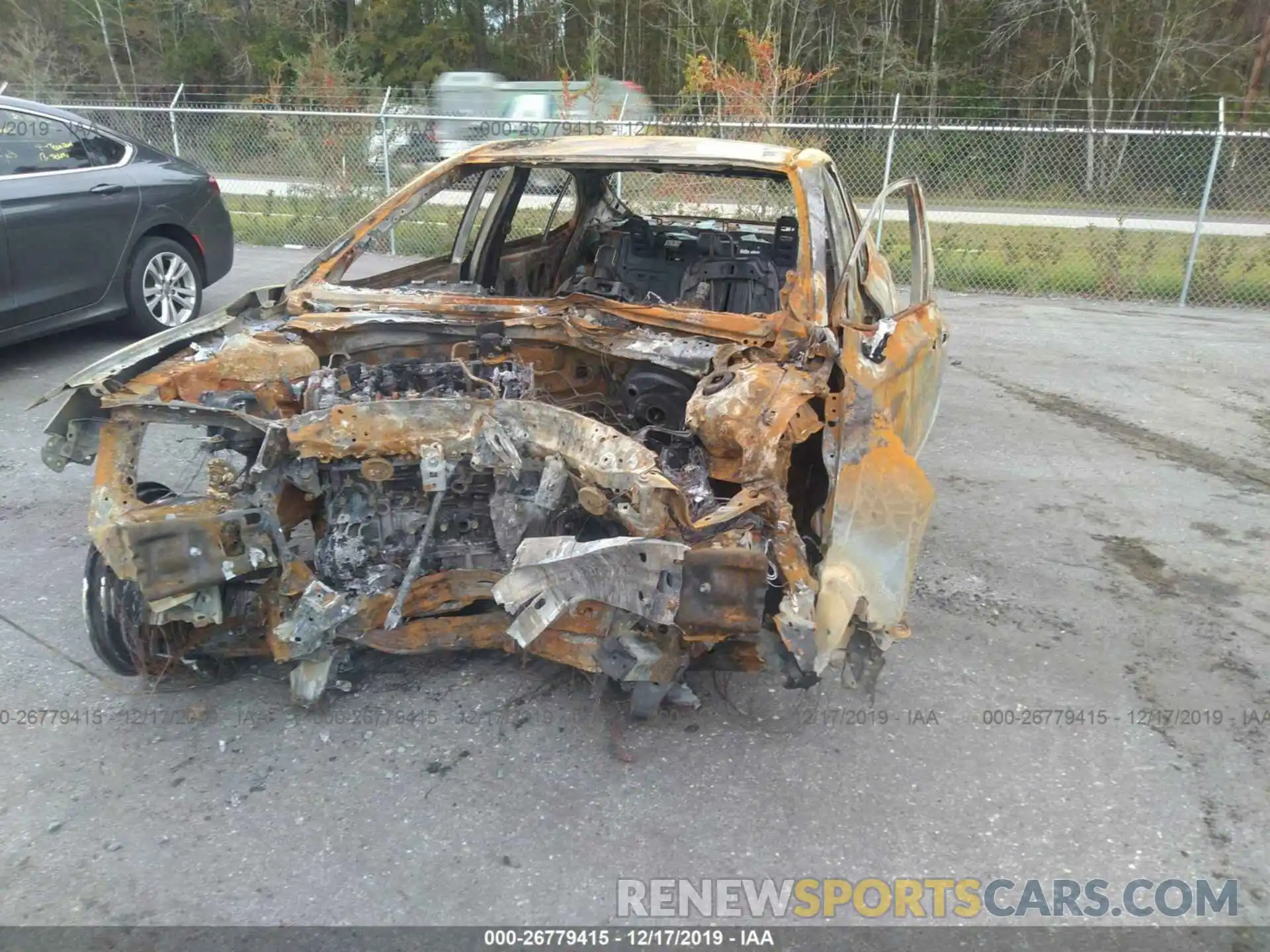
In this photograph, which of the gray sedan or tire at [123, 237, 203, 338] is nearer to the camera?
the gray sedan

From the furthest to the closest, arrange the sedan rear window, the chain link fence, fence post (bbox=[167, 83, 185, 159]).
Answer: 1. fence post (bbox=[167, 83, 185, 159])
2. the chain link fence
3. the sedan rear window

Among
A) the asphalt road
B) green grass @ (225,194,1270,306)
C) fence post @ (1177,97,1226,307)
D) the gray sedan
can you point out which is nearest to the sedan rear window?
the gray sedan

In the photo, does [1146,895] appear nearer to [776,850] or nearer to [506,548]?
[776,850]

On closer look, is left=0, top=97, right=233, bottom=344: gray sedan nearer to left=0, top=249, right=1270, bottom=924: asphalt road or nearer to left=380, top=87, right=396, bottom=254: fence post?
left=0, top=249, right=1270, bottom=924: asphalt road

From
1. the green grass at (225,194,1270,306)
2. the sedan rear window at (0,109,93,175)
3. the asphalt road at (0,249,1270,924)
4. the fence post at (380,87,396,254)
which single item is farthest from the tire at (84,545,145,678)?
the fence post at (380,87,396,254)

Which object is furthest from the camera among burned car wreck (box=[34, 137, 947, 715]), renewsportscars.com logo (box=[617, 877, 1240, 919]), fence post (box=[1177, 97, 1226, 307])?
fence post (box=[1177, 97, 1226, 307])

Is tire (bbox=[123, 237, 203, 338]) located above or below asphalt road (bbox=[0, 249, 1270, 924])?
above

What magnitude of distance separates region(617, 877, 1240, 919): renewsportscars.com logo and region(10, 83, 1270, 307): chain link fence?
821cm

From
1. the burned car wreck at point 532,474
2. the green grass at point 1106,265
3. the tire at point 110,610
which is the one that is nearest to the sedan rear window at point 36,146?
the burned car wreck at point 532,474

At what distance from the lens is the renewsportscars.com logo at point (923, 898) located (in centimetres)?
239

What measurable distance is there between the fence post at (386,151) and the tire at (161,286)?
3.28 meters

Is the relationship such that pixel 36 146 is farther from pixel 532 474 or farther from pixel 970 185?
pixel 970 185

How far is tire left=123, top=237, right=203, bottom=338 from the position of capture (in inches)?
261

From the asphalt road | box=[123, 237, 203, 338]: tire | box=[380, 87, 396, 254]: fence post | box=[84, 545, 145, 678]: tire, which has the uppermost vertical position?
box=[380, 87, 396, 254]: fence post
